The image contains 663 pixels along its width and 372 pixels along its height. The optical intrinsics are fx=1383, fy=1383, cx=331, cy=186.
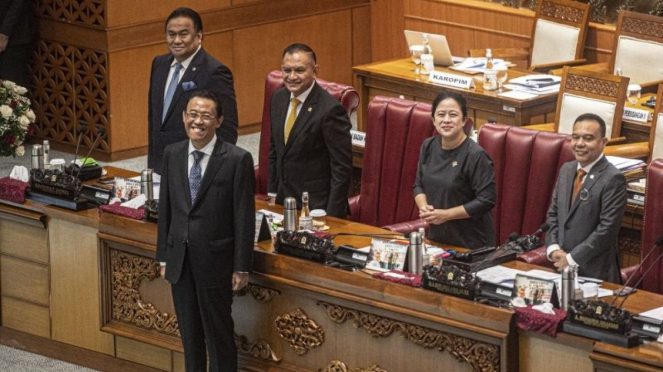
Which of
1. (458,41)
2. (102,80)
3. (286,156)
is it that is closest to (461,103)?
(286,156)

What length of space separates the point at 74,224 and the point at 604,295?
2.34 m

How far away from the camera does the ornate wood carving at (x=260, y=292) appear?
5.39 metres

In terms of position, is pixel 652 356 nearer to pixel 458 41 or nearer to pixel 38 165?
pixel 38 165

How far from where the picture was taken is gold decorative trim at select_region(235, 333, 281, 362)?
5.43 meters

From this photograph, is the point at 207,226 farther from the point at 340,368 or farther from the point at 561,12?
the point at 561,12

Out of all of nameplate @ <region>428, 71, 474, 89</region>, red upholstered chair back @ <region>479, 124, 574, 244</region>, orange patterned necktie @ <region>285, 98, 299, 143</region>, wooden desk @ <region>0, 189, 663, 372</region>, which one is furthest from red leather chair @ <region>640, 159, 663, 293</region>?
nameplate @ <region>428, 71, 474, 89</region>

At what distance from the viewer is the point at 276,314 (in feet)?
17.7

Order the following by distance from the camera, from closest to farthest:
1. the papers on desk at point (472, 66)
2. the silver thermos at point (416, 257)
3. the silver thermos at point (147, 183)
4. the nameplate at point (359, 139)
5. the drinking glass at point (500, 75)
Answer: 1. the silver thermos at point (416, 257)
2. the silver thermos at point (147, 183)
3. the nameplate at point (359, 139)
4. the drinking glass at point (500, 75)
5. the papers on desk at point (472, 66)

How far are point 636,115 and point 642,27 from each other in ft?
3.71

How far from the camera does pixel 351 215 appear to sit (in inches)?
268

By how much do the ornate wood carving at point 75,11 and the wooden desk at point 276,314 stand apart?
2958mm

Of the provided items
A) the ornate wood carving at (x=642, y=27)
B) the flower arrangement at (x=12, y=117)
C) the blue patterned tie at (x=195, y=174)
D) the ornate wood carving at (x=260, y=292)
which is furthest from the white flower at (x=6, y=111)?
the ornate wood carving at (x=642, y=27)

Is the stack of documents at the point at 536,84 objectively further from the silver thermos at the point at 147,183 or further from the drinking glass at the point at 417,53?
the silver thermos at the point at 147,183

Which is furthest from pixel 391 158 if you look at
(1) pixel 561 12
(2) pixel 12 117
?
(1) pixel 561 12
